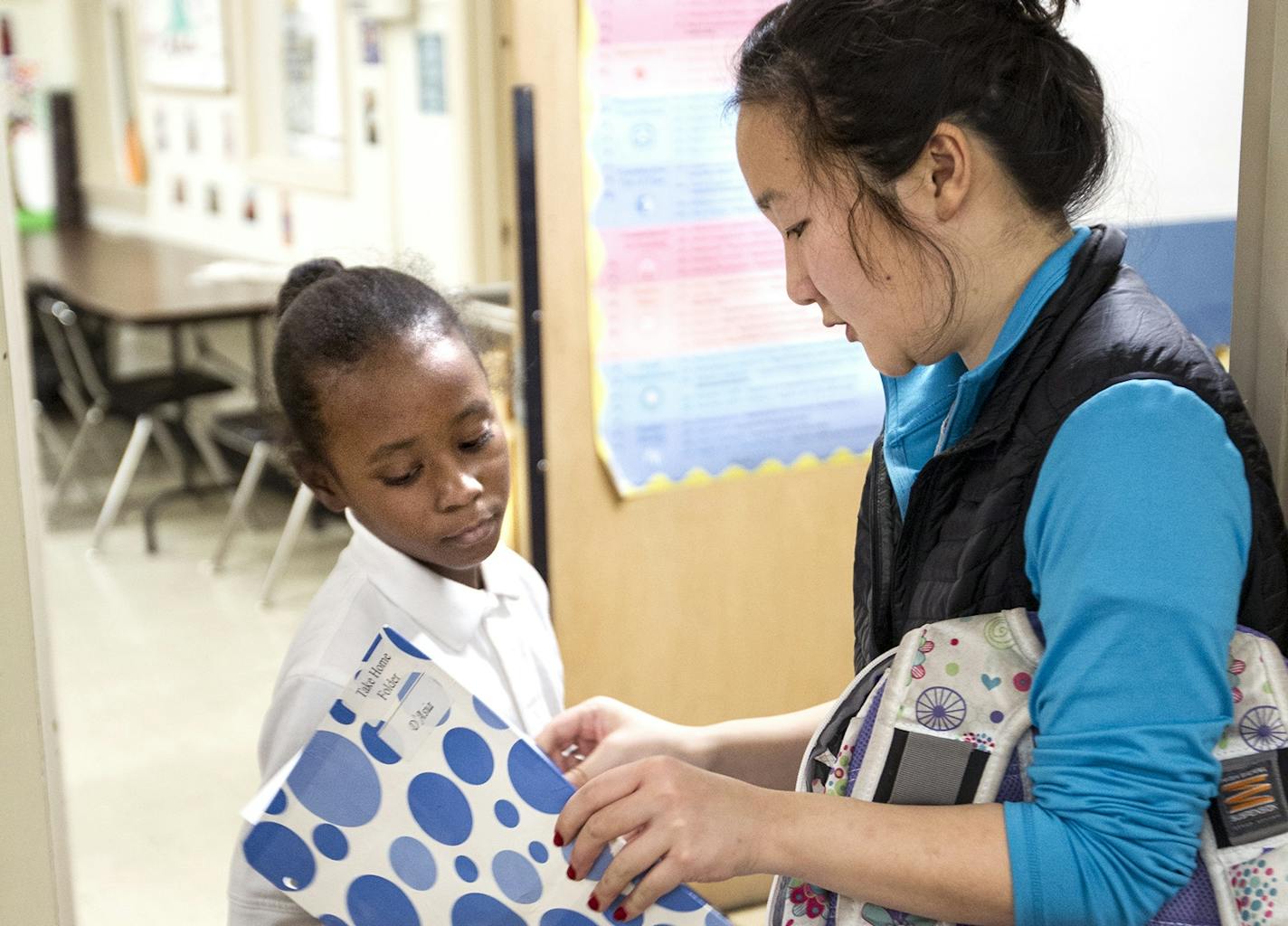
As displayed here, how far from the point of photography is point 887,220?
957 millimetres

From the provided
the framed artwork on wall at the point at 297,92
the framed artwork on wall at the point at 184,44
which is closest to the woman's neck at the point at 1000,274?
the framed artwork on wall at the point at 297,92

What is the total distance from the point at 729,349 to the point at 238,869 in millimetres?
1499

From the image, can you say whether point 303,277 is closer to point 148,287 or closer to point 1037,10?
point 1037,10

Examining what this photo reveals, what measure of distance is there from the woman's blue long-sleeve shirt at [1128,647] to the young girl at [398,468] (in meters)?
0.60

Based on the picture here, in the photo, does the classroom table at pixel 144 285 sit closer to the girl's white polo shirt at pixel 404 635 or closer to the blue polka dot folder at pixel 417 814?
the girl's white polo shirt at pixel 404 635

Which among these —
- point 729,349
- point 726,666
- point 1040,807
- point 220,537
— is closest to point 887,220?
point 1040,807

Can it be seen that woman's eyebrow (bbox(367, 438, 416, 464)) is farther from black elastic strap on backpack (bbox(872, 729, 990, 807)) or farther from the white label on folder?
black elastic strap on backpack (bbox(872, 729, 990, 807))

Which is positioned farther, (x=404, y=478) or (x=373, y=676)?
(x=404, y=478)

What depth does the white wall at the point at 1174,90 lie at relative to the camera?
2.09 meters

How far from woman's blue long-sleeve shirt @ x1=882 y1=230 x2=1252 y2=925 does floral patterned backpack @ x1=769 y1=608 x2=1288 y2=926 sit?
2cm

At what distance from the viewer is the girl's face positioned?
1.31 m

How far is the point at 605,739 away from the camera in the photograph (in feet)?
4.21

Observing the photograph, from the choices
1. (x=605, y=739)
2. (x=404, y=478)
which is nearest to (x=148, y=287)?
(x=404, y=478)

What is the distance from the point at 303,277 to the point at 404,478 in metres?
0.30
